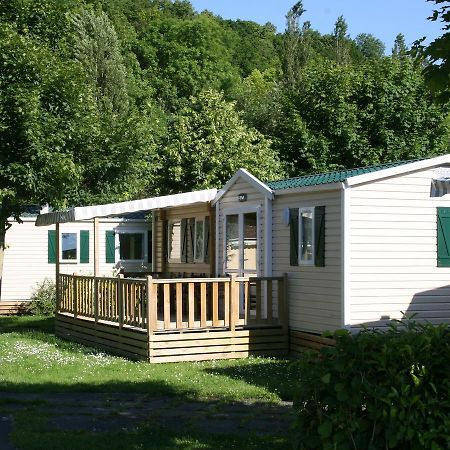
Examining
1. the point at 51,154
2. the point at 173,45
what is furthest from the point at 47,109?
the point at 173,45

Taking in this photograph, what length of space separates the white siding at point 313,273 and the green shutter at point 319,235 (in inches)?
2.7

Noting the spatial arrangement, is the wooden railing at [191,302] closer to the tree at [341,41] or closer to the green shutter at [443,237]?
the green shutter at [443,237]

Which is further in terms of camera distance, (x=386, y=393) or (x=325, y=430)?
(x=325, y=430)

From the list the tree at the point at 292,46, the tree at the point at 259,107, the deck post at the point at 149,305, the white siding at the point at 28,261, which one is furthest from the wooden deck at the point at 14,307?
the tree at the point at 292,46

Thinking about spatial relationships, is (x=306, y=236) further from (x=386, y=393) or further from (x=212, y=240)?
(x=386, y=393)

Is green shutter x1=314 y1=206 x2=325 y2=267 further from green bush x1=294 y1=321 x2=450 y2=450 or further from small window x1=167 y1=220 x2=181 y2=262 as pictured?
green bush x1=294 y1=321 x2=450 y2=450

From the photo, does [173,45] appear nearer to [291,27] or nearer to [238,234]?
[291,27]

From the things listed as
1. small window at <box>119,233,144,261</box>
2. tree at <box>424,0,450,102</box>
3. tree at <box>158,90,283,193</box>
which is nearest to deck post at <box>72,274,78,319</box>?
small window at <box>119,233,144,261</box>

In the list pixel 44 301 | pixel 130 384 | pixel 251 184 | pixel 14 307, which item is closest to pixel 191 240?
pixel 251 184

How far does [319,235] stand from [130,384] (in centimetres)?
402

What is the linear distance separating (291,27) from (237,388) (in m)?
31.9

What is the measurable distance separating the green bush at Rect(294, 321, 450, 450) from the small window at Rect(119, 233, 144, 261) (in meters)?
18.6

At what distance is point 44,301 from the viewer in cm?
2252

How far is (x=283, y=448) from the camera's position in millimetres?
7109
